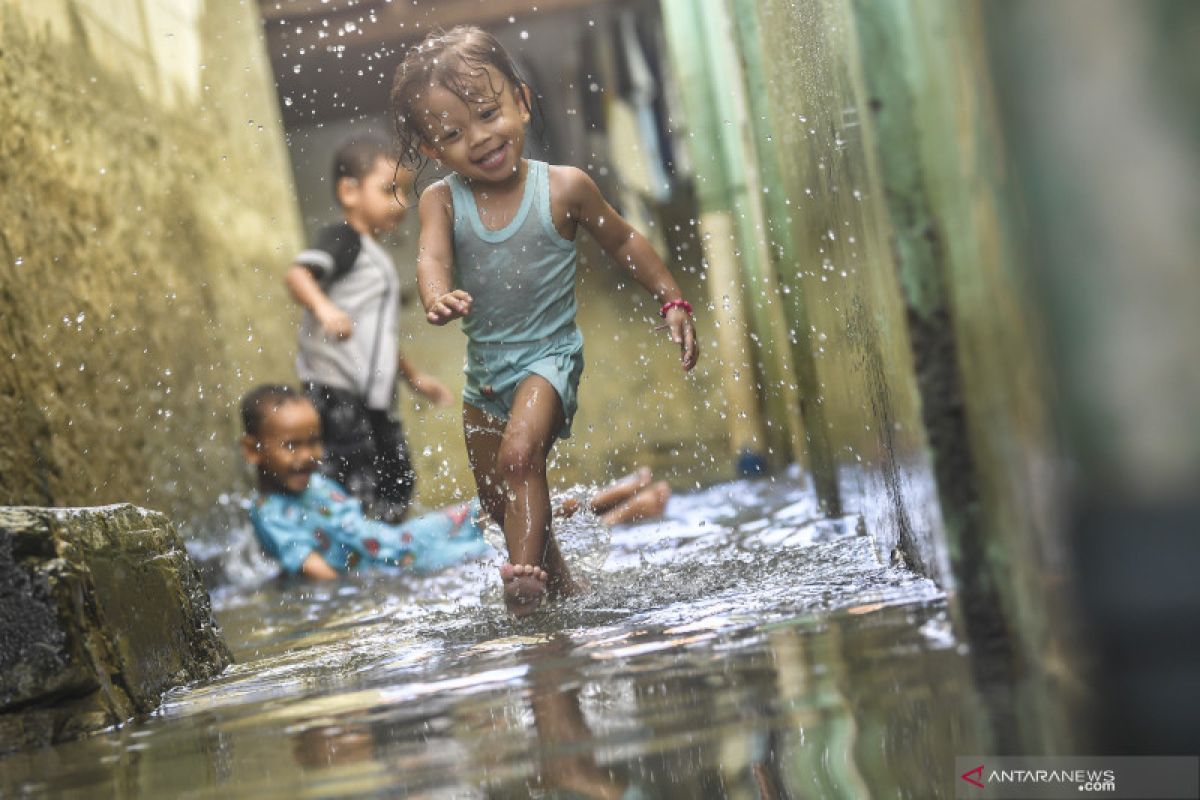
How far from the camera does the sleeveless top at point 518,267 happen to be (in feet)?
10.7

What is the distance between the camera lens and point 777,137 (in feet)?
12.1

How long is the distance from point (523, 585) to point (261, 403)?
277 cm

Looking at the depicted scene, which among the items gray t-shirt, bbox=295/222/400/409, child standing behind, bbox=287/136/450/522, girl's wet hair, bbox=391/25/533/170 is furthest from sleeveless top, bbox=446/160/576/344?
gray t-shirt, bbox=295/222/400/409

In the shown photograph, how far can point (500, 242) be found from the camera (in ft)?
10.7

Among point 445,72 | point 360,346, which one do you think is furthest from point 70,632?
point 360,346

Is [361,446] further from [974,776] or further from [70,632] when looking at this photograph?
[974,776]

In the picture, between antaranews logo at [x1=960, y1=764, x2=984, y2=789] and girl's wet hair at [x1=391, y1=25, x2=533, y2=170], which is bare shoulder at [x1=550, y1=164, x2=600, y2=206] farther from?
antaranews logo at [x1=960, y1=764, x2=984, y2=789]

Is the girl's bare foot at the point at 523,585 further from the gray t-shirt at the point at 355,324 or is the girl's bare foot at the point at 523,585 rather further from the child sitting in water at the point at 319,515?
the gray t-shirt at the point at 355,324

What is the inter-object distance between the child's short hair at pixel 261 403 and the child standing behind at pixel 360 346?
34cm

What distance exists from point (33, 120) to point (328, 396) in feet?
5.29

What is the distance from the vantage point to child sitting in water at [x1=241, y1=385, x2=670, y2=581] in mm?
4773

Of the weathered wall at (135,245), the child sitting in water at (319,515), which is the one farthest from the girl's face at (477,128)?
the child sitting in water at (319,515)

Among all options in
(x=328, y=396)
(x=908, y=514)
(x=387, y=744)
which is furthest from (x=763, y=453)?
(x=387, y=744)

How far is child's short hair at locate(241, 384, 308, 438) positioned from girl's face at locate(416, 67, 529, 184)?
7.40 ft
